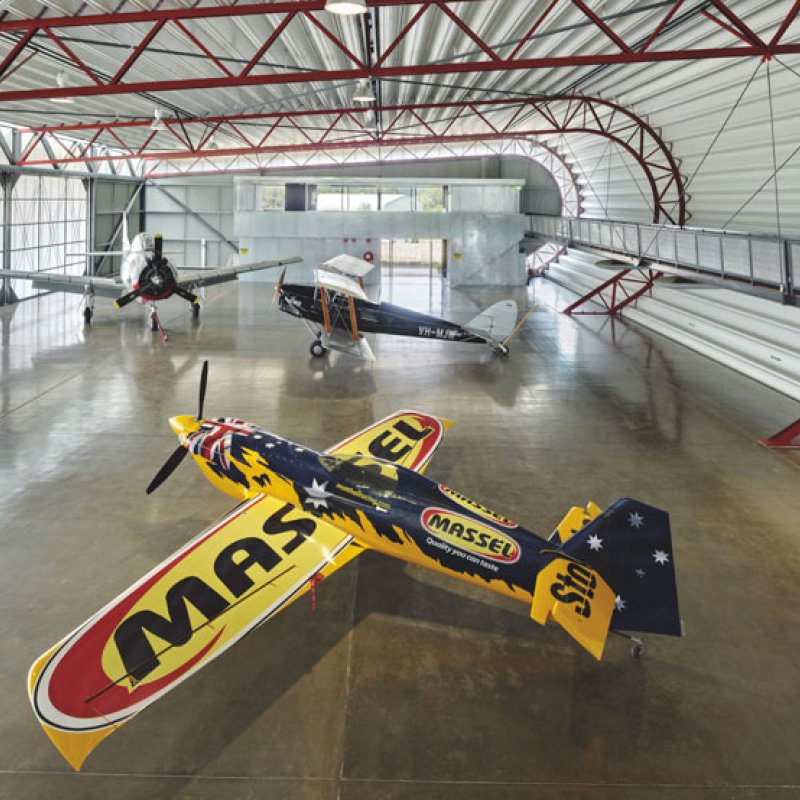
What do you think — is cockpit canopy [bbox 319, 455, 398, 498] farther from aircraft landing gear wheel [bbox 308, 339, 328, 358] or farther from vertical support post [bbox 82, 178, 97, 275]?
vertical support post [bbox 82, 178, 97, 275]

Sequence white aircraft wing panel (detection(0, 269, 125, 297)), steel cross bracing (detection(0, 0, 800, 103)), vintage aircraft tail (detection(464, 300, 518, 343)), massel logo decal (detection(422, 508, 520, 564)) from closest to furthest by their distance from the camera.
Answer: massel logo decal (detection(422, 508, 520, 564))
steel cross bracing (detection(0, 0, 800, 103))
vintage aircraft tail (detection(464, 300, 518, 343))
white aircraft wing panel (detection(0, 269, 125, 297))

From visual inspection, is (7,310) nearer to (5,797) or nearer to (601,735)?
(5,797)

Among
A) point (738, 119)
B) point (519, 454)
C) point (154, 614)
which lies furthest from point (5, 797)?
point (738, 119)

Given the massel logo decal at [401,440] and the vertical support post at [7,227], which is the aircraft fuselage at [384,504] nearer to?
the massel logo decal at [401,440]

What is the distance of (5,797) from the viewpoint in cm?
469

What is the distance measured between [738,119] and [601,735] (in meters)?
16.1

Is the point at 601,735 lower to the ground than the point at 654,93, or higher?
lower

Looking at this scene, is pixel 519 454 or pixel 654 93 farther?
pixel 654 93

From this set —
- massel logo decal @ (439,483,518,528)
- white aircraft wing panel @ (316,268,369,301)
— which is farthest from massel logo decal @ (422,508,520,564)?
white aircraft wing panel @ (316,268,369,301)

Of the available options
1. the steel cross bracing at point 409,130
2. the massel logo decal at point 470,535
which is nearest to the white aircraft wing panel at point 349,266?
the steel cross bracing at point 409,130

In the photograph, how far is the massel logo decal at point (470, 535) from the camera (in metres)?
6.34

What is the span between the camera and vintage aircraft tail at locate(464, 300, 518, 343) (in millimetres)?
19016

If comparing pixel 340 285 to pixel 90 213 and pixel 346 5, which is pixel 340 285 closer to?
pixel 346 5

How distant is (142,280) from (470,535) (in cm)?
1744
